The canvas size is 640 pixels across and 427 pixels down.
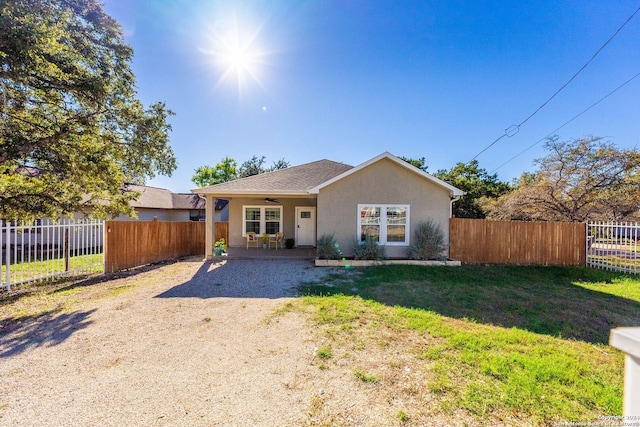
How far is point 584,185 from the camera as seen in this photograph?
13195 millimetres

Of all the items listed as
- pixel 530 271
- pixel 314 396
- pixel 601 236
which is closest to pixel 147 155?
pixel 314 396

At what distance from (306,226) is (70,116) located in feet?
32.9

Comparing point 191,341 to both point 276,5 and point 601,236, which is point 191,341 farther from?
point 601,236

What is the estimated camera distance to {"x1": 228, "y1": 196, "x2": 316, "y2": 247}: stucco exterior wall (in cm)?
1410

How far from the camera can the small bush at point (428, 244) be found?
10.5 metres

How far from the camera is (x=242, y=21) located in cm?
891

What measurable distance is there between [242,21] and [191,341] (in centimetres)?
953

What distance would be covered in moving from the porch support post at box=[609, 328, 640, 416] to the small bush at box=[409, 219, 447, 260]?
32.8 ft

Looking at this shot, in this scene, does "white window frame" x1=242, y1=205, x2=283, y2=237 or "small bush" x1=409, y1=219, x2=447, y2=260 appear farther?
"white window frame" x1=242, y1=205, x2=283, y2=237

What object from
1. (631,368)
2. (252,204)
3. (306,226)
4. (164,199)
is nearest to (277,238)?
(306,226)

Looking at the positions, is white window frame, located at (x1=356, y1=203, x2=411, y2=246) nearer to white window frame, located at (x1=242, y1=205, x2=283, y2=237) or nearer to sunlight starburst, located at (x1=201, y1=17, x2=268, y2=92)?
white window frame, located at (x1=242, y1=205, x2=283, y2=237)

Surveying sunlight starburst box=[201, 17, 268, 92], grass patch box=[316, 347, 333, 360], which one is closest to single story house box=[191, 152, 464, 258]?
sunlight starburst box=[201, 17, 268, 92]

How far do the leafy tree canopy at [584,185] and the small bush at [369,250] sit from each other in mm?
9072

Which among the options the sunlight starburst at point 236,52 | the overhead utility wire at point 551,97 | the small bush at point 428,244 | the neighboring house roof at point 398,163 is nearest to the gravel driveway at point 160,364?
the neighboring house roof at point 398,163
